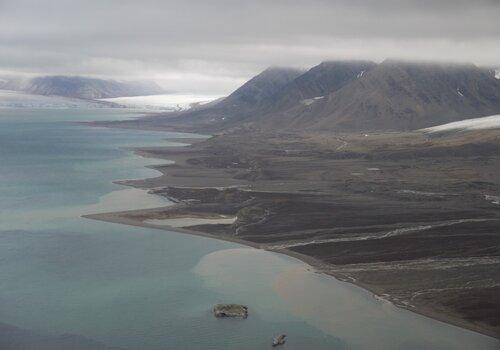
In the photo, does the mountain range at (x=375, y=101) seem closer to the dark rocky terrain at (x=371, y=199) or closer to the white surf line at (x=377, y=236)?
the dark rocky terrain at (x=371, y=199)

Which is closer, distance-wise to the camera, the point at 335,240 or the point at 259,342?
the point at 259,342

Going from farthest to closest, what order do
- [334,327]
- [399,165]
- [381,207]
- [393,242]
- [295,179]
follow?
[399,165] < [295,179] < [381,207] < [393,242] < [334,327]

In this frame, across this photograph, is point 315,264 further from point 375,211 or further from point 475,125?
point 475,125

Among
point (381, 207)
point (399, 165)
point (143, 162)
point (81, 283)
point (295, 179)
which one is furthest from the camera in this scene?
point (143, 162)

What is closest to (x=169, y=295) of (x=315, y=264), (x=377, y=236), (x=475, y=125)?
(x=315, y=264)

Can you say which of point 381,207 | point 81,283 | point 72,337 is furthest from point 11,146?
point 72,337

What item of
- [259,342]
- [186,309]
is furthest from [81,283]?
[259,342]

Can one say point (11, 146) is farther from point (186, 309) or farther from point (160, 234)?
point (186, 309)

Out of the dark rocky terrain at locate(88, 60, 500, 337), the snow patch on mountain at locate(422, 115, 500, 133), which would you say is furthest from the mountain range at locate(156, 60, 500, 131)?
the snow patch on mountain at locate(422, 115, 500, 133)
